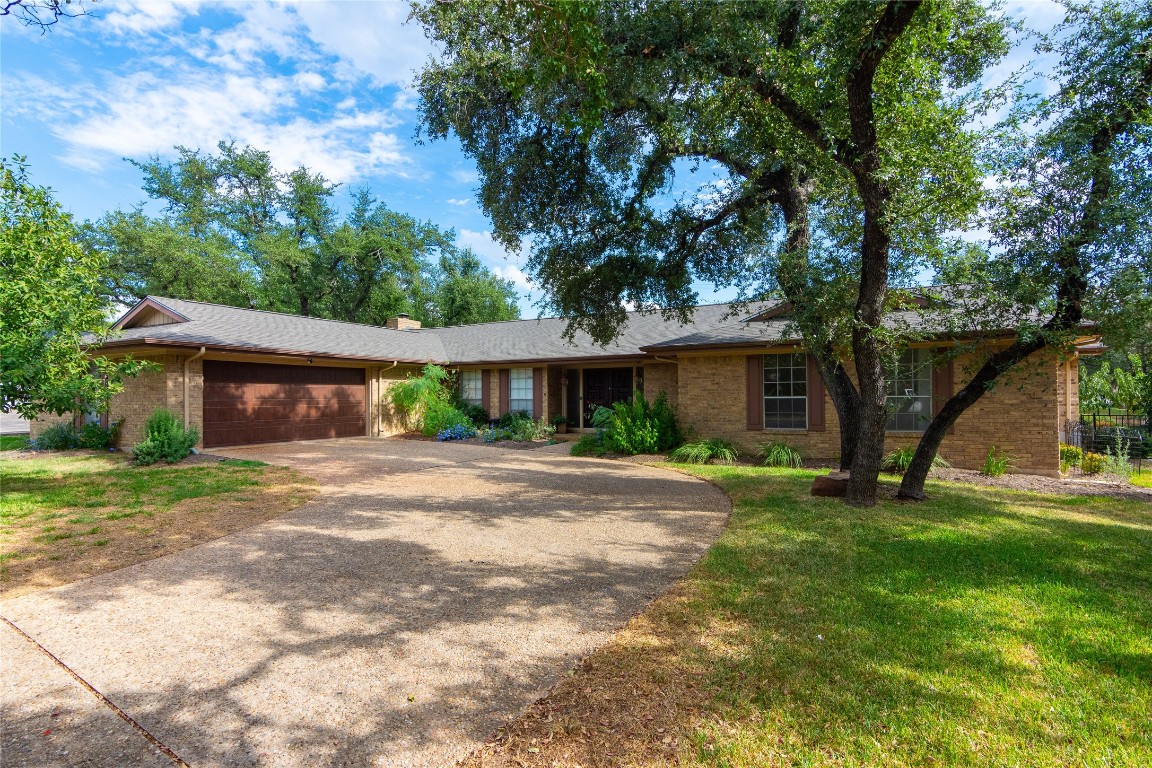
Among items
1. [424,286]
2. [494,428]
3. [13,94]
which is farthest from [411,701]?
[424,286]

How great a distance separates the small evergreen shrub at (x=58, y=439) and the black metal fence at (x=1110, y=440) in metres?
24.0

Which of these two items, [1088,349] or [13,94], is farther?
[1088,349]

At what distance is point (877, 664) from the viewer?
3.23m

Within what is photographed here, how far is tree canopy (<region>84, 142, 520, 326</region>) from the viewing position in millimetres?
27070

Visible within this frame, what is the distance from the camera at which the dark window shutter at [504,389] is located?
1838cm

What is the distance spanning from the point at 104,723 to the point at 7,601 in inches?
101

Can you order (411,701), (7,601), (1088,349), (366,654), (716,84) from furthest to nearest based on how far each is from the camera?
1. (1088,349)
2. (716,84)
3. (7,601)
4. (366,654)
5. (411,701)

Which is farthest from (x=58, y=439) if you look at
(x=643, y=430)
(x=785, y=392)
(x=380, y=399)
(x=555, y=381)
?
(x=785, y=392)

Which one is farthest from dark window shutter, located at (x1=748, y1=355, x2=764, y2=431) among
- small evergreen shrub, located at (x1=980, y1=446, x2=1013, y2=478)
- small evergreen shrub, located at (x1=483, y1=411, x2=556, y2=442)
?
small evergreen shrub, located at (x1=483, y1=411, x2=556, y2=442)

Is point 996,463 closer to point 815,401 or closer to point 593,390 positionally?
point 815,401

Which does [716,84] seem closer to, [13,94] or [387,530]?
[387,530]

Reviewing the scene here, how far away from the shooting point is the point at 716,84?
309 inches

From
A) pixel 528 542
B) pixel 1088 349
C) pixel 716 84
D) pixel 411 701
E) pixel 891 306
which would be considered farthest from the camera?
Result: pixel 1088 349

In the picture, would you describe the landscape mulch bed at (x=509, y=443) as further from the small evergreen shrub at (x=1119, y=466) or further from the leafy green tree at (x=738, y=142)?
the small evergreen shrub at (x=1119, y=466)
